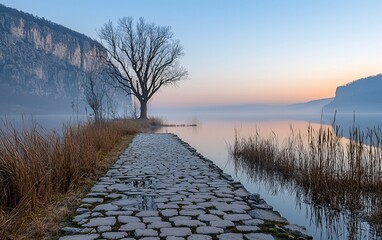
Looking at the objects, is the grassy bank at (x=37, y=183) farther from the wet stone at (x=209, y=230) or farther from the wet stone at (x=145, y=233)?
the wet stone at (x=209, y=230)

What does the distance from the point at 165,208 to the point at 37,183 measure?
1.34 meters

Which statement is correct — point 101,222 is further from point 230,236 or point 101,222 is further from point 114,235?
point 230,236

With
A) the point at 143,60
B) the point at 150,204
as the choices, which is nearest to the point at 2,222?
the point at 150,204

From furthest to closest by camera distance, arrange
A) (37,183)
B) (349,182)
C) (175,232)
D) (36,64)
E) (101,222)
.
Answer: (36,64)
(349,182)
(37,183)
(101,222)
(175,232)

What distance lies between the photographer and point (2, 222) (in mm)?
2273

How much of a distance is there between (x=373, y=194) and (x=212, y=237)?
2.87 metres

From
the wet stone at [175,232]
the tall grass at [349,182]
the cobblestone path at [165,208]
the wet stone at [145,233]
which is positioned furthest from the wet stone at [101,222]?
the tall grass at [349,182]

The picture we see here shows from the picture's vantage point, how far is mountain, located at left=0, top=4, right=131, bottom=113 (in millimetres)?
81369

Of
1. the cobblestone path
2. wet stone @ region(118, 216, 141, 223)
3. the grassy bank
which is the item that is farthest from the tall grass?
the grassy bank

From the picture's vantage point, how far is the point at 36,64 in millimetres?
88562

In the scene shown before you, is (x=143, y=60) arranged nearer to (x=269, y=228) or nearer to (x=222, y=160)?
(x=222, y=160)

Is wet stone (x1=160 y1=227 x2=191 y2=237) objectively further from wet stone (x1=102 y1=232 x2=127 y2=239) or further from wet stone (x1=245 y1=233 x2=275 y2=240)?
wet stone (x1=245 y1=233 x2=275 y2=240)

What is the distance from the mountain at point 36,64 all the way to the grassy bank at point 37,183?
7418 cm

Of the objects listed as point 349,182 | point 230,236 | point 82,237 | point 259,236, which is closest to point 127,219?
point 82,237
